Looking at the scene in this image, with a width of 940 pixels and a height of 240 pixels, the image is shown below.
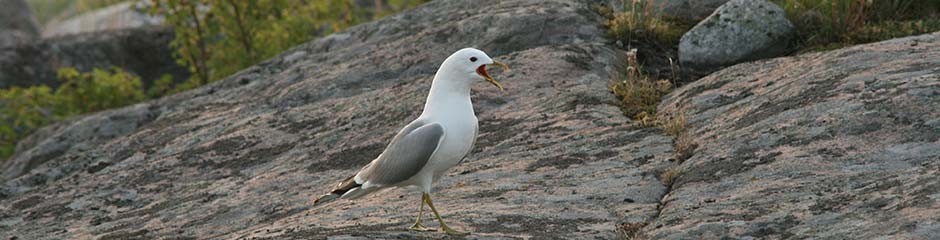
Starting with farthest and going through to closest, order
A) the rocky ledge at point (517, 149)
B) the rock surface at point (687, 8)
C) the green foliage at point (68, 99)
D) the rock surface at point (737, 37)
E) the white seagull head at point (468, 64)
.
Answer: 1. the green foliage at point (68, 99)
2. the rock surface at point (687, 8)
3. the rock surface at point (737, 37)
4. the white seagull head at point (468, 64)
5. the rocky ledge at point (517, 149)

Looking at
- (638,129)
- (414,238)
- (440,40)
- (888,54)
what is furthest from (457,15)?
(414,238)

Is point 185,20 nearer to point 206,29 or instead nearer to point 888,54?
point 206,29

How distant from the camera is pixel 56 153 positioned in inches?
524

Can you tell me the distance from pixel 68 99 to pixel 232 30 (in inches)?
91.0

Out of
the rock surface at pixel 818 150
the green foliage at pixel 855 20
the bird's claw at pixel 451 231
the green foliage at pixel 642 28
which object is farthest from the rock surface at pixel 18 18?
the bird's claw at pixel 451 231

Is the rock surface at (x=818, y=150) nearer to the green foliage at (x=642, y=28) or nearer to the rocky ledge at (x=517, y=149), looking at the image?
the rocky ledge at (x=517, y=149)

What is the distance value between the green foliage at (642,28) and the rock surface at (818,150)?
1879mm

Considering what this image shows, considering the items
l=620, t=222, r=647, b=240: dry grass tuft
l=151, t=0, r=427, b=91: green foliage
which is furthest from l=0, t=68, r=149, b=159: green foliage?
l=620, t=222, r=647, b=240: dry grass tuft

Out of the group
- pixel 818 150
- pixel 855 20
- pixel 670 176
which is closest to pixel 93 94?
pixel 855 20

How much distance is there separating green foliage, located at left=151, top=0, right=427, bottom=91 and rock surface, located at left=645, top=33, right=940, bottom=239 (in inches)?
325

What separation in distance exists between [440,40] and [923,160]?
5.96 meters

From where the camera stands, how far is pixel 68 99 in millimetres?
17281

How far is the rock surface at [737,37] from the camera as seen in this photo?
1122 cm

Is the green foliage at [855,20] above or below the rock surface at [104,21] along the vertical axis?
above
